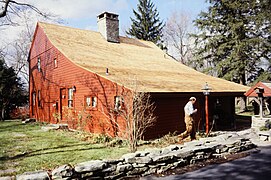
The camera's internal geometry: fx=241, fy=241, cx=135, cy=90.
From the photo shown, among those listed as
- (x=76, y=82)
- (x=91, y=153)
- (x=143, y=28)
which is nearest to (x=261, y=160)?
(x=91, y=153)

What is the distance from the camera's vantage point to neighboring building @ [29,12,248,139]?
32.0 ft

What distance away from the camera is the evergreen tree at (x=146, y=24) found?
33312 millimetres

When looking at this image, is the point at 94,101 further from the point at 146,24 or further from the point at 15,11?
the point at 146,24

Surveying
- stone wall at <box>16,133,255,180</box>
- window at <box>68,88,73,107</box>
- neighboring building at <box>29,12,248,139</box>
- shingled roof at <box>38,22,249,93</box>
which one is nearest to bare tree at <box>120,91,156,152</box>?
neighboring building at <box>29,12,248,139</box>

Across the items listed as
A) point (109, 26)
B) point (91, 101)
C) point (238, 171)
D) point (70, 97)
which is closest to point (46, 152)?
point (91, 101)

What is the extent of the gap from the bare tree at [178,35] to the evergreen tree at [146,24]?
2434 millimetres

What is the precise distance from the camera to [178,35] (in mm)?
35594

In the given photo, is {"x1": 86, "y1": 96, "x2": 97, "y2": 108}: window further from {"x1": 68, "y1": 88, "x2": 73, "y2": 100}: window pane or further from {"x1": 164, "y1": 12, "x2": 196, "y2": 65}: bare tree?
{"x1": 164, "y1": 12, "x2": 196, "y2": 65}: bare tree

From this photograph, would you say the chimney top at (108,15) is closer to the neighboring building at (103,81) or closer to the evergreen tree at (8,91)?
the neighboring building at (103,81)

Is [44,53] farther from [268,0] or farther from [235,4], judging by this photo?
[268,0]

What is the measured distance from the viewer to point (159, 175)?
5473 millimetres

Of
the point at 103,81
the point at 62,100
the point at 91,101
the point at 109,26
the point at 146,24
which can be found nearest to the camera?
the point at 103,81

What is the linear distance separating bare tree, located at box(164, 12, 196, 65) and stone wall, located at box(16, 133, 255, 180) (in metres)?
28.4

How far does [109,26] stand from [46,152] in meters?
11.7
